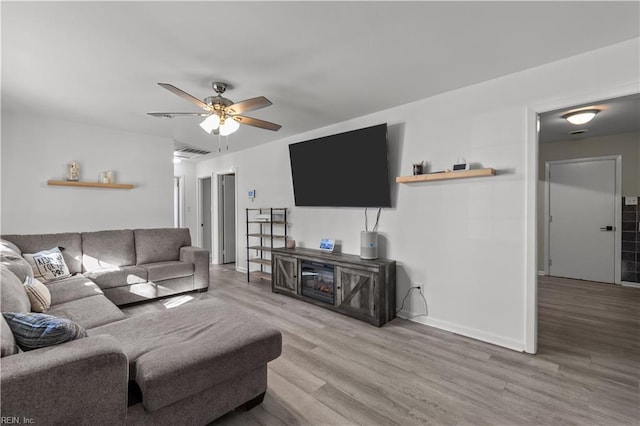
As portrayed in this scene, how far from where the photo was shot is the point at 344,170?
12.4 feet

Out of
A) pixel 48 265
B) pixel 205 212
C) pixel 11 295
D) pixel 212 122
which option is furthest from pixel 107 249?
pixel 205 212

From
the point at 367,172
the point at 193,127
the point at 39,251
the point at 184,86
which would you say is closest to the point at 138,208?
the point at 39,251

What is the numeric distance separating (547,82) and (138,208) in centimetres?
552

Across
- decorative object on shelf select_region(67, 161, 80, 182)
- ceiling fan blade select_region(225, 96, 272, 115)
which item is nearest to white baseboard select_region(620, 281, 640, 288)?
ceiling fan blade select_region(225, 96, 272, 115)

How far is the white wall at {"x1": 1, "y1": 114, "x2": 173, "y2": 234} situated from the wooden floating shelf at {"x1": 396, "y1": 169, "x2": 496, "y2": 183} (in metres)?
4.03

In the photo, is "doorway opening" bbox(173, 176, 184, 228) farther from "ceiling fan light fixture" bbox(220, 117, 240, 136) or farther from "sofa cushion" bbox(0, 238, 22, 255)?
"ceiling fan light fixture" bbox(220, 117, 240, 136)

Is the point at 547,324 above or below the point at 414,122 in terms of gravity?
below

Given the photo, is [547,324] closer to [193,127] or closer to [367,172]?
[367,172]

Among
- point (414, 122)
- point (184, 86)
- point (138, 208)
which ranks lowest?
point (138, 208)

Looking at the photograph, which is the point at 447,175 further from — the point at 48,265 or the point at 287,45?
the point at 48,265

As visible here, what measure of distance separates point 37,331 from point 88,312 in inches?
47.9

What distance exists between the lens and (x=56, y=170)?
4035 mm

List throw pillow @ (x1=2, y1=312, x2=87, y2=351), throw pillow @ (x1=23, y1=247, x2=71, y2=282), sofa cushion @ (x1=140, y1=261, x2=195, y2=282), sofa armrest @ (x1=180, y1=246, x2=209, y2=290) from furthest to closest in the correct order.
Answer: sofa armrest @ (x1=180, y1=246, x2=209, y2=290) < sofa cushion @ (x1=140, y1=261, x2=195, y2=282) < throw pillow @ (x1=23, y1=247, x2=71, y2=282) < throw pillow @ (x1=2, y1=312, x2=87, y2=351)

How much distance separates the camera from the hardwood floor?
5.93ft
